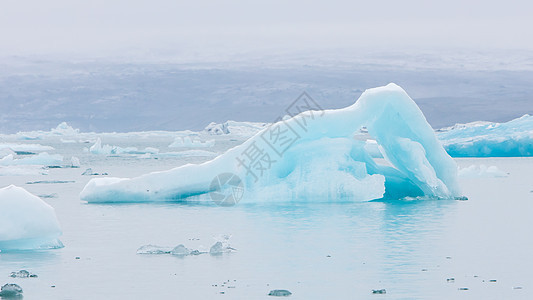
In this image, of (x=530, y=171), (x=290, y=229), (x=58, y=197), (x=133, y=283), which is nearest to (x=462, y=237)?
(x=290, y=229)

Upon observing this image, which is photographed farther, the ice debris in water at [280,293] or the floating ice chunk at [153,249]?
the floating ice chunk at [153,249]

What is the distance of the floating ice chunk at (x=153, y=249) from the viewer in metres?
13.0

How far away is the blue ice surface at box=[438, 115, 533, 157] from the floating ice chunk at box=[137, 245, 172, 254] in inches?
1063

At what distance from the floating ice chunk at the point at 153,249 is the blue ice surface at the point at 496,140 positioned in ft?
88.6

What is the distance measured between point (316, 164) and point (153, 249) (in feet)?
21.9

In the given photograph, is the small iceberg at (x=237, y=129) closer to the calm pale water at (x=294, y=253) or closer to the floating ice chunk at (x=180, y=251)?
the calm pale water at (x=294, y=253)

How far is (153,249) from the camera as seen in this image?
13.0 metres

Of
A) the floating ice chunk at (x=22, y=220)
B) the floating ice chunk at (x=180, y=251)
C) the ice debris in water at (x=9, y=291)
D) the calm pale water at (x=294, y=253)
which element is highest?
the floating ice chunk at (x=22, y=220)

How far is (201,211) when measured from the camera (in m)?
18.8

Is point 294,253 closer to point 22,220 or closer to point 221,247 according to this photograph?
point 221,247

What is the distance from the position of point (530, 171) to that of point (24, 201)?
25.0m

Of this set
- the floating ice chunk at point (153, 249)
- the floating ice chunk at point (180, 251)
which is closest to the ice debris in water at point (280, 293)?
the floating ice chunk at point (180, 251)

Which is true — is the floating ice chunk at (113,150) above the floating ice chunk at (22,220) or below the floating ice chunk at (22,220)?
below

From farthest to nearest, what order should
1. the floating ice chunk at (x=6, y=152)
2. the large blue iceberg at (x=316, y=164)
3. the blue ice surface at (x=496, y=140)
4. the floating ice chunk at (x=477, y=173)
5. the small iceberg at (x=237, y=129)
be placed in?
the small iceberg at (x=237, y=129) < the floating ice chunk at (x=6, y=152) < the blue ice surface at (x=496, y=140) < the floating ice chunk at (x=477, y=173) < the large blue iceberg at (x=316, y=164)
